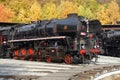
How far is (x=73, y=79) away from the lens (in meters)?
7.95

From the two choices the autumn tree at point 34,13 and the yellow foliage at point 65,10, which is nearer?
the autumn tree at point 34,13

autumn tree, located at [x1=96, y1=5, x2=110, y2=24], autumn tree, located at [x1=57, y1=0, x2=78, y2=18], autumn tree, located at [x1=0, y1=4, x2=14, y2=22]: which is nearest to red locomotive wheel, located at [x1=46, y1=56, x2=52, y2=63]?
autumn tree, located at [x1=0, y1=4, x2=14, y2=22]

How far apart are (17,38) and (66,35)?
232 inches

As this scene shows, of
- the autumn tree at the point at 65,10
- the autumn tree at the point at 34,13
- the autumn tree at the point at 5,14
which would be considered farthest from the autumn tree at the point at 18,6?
the autumn tree at the point at 65,10

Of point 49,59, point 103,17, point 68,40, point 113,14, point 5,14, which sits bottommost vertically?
point 49,59

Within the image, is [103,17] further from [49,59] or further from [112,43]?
[49,59]

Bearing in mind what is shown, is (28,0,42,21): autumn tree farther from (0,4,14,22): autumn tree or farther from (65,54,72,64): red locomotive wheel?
(65,54,72,64): red locomotive wheel

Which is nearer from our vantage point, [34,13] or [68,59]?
[68,59]

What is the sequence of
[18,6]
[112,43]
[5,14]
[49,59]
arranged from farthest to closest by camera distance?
[18,6], [5,14], [112,43], [49,59]

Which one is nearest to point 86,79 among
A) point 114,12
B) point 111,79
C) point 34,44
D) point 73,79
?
point 73,79

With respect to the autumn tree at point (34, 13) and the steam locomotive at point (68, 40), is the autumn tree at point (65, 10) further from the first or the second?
the steam locomotive at point (68, 40)

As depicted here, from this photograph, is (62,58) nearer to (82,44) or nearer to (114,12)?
(82,44)

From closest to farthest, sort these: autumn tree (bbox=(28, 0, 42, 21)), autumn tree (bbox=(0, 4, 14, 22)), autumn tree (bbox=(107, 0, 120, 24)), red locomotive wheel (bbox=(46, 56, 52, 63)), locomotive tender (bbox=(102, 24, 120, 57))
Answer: red locomotive wheel (bbox=(46, 56, 52, 63)), locomotive tender (bbox=(102, 24, 120, 57)), autumn tree (bbox=(0, 4, 14, 22)), autumn tree (bbox=(28, 0, 42, 21)), autumn tree (bbox=(107, 0, 120, 24))

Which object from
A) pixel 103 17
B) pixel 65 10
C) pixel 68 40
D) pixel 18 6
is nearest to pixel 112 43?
pixel 68 40
